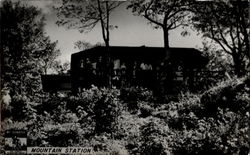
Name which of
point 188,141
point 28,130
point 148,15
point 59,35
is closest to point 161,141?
point 188,141

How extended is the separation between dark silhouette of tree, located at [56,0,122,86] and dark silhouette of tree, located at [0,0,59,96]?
36.5 inches

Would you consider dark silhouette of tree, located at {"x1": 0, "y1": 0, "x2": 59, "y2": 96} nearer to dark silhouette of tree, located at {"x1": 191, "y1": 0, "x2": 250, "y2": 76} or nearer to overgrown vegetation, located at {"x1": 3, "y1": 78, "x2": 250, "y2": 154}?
overgrown vegetation, located at {"x1": 3, "y1": 78, "x2": 250, "y2": 154}

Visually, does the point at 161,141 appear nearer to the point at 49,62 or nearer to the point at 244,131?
the point at 244,131

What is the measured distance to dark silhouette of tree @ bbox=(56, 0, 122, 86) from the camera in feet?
39.4

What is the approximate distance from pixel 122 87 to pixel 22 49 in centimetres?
537

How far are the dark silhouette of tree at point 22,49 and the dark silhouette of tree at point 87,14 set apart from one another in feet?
3.04

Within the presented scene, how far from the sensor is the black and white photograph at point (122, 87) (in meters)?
8.97

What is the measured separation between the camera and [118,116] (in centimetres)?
1110

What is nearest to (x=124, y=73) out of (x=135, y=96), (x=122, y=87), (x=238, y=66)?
(x=122, y=87)

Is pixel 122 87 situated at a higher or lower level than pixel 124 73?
lower

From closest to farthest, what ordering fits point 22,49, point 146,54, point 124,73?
1. point 22,49
2. point 124,73
3. point 146,54

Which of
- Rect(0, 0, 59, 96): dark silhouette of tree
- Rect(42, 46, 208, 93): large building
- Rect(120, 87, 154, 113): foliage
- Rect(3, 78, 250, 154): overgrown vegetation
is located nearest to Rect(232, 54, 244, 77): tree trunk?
Rect(3, 78, 250, 154): overgrown vegetation

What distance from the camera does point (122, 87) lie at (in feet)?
52.0

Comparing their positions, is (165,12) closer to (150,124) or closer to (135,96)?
(135,96)
